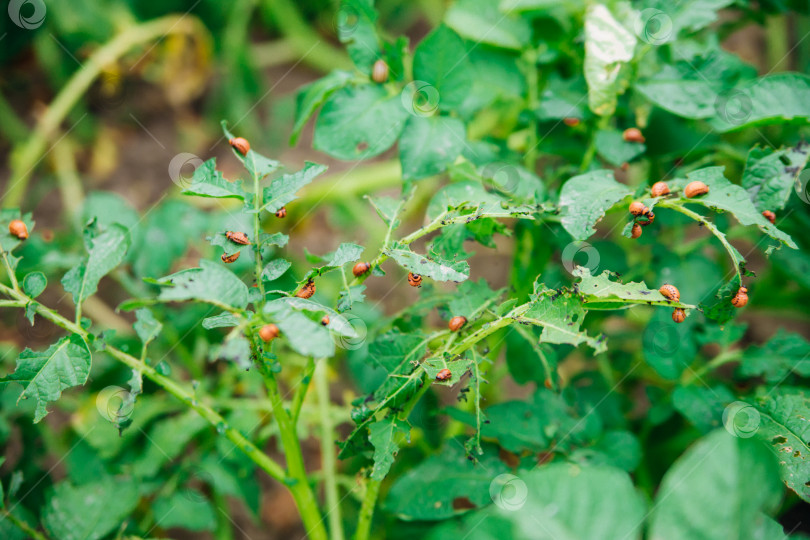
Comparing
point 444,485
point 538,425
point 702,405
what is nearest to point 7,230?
point 444,485

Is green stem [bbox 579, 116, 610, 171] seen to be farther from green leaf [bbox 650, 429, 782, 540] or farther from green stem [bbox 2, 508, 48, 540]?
green stem [bbox 2, 508, 48, 540]

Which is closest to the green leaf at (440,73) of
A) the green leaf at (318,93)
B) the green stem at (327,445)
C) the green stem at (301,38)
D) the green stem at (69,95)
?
the green leaf at (318,93)

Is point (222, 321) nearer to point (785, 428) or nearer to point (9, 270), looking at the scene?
point (9, 270)

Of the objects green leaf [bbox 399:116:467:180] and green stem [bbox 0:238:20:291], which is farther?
green leaf [bbox 399:116:467:180]

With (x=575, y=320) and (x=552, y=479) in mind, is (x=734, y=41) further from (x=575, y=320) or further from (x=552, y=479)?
(x=552, y=479)

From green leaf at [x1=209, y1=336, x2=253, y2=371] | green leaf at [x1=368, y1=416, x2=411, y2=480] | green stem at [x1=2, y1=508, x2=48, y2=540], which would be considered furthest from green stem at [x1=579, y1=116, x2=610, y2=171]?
green stem at [x1=2, y1=508, x2=48, y2=540]
